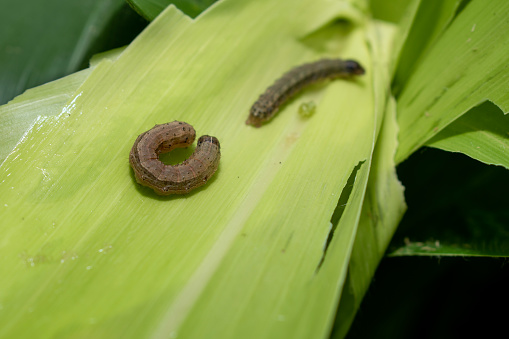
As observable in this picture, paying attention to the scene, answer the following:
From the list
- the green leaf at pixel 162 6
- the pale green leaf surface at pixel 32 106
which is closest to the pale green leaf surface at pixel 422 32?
the green leaf at pixel 162 6

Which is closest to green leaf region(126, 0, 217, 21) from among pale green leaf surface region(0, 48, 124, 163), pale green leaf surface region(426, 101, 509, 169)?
pale green leaf surface region(0, 48, 124, 163)

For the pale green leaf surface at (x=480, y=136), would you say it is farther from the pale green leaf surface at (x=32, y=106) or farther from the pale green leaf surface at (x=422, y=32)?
the pale green leaf surface at (x=32, y=106)

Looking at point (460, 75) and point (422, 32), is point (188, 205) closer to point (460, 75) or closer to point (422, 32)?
point (460, 75)

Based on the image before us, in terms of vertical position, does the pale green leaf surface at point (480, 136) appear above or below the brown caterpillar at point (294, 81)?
above

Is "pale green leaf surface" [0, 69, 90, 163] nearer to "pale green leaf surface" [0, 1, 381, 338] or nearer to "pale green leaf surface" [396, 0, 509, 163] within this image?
"pale green leaf surface" [0, 1, 381, 338]

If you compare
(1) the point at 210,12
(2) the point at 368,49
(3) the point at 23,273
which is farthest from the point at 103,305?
(2) the point at 368,49

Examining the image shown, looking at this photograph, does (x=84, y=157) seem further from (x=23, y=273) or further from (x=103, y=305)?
(x=103, y=305)

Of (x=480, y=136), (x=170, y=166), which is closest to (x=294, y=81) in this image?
(x=170, y=166)
